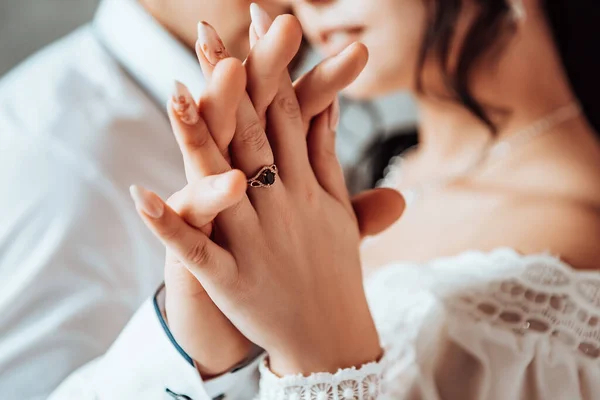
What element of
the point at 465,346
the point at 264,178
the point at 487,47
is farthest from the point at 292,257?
the point at 487,47

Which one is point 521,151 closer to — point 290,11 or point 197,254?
point 290,11

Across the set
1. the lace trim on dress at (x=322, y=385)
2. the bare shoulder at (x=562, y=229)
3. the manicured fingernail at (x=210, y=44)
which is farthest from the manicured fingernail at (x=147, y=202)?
the bare shoulder at (x=562, y=229)

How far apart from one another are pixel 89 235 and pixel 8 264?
0.09 m

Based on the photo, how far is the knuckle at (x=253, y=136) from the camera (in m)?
0.45

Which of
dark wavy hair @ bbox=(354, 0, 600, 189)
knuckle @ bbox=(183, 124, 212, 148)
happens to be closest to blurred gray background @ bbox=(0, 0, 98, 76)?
dark wavy hair @ bbox=(354, 0, 600, 189)

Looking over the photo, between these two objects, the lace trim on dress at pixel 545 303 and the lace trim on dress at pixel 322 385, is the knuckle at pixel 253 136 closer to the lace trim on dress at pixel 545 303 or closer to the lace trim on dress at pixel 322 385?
the lace trim on dress at pixel 322 385

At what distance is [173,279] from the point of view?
0.49 metres

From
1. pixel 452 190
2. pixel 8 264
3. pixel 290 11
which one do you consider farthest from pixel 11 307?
pixel 452 190

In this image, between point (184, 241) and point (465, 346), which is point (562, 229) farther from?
point (184, 241)

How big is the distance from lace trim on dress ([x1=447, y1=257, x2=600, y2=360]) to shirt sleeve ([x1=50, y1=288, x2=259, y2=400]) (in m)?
0.31

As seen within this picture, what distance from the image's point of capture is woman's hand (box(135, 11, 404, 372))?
1.50ft

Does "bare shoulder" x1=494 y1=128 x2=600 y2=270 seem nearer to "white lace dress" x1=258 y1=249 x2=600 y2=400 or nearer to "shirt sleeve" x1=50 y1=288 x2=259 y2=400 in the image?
"white lace dress" x1=258 y1=249 x2=600 y2=400

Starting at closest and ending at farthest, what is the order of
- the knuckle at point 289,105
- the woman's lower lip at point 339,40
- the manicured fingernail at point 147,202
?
1. the manicured fingernail at point 147,202
2. the knuckle at point 289,105
3. the woman's lower lip at point 339,40

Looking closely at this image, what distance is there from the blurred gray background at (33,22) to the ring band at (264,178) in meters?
0.69
